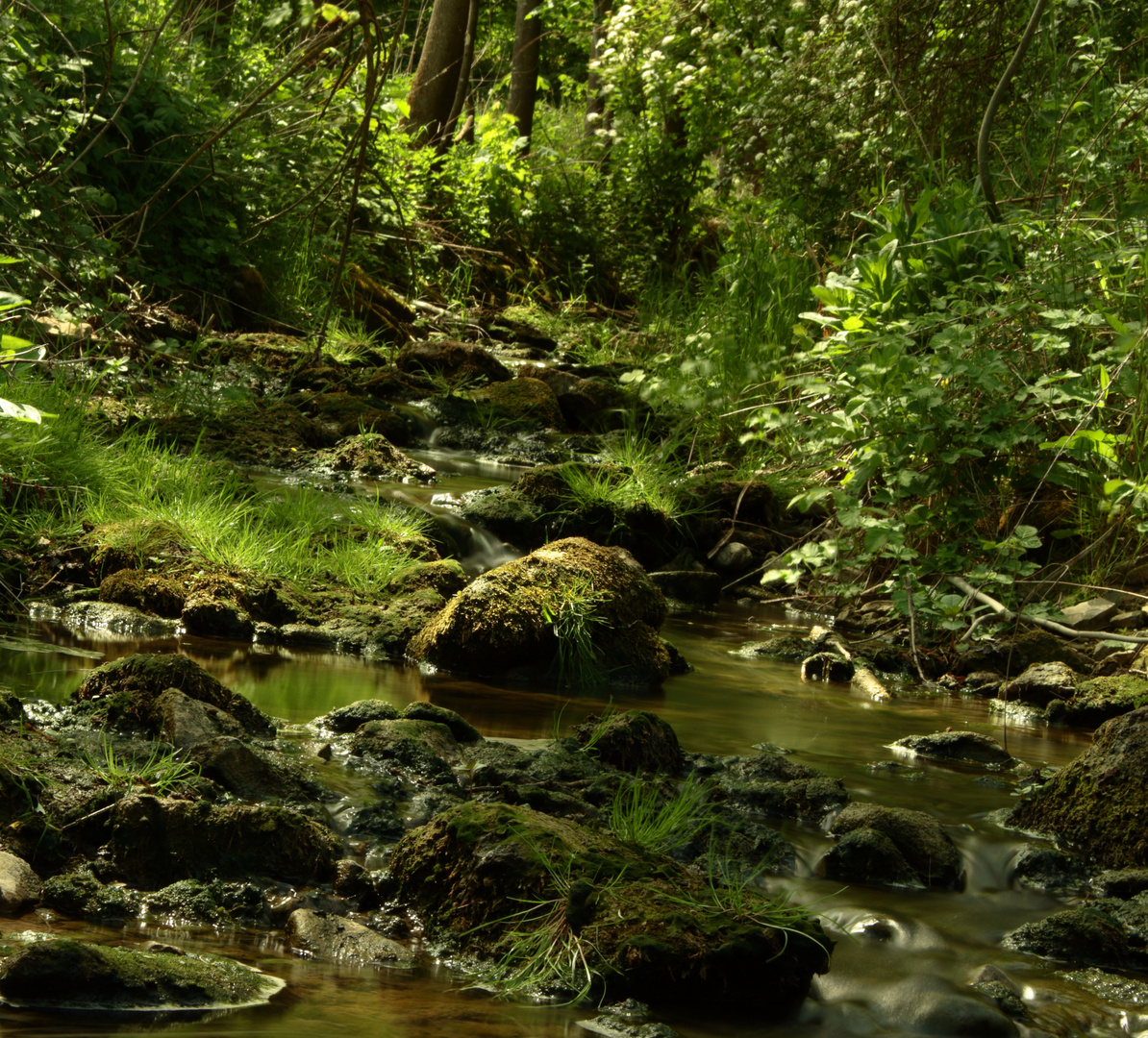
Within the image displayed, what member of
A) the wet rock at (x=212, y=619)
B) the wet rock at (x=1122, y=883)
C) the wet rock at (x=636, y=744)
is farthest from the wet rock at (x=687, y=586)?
the wet rock at (x=1122, y=883)

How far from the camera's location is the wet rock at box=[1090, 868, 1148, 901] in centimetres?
380

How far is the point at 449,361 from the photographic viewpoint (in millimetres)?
11672

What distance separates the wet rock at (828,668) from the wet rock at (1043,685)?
0.81 metres

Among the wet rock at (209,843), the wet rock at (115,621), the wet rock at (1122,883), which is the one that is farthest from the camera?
the wet rock at (115,621)

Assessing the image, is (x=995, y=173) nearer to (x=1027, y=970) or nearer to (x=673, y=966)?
(x=1027, y=970)

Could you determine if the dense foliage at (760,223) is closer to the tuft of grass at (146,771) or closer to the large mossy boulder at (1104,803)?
the large mossy boulder at (1104,803)

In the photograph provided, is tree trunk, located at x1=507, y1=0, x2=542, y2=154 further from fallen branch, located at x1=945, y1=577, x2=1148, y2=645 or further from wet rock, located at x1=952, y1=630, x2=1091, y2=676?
fallen branch, located at x1=945, y1=577, x2=1148, y2=645

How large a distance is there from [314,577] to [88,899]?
12.1ft


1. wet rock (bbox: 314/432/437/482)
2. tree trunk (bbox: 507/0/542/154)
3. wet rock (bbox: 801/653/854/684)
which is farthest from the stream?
tree trunk (bbox: 507/0/542/154)

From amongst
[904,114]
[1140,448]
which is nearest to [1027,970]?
[1140,448]

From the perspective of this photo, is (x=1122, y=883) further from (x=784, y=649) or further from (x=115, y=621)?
(x=115, y=621)

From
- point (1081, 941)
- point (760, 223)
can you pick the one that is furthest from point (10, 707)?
point (760, 223)

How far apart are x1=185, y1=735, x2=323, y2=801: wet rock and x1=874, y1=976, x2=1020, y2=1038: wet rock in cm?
173

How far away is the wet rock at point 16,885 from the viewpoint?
2.78m
